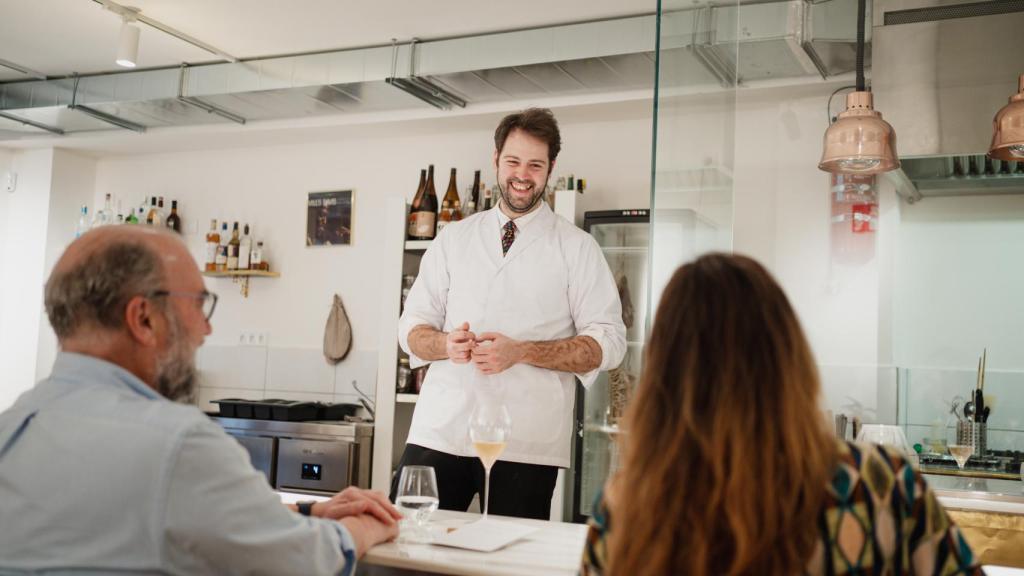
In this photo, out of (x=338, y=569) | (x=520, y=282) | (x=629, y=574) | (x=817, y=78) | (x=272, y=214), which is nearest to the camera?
(x=629, y=574)

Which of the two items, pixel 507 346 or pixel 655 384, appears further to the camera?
pixel 507 346

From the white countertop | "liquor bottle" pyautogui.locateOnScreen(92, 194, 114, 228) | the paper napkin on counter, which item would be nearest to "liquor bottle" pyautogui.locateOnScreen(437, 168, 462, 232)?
"liquor bottle" pyautogui.locateOnScreen(92, 194, 114, 228)

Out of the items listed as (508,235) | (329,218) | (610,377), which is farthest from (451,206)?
(508,235)

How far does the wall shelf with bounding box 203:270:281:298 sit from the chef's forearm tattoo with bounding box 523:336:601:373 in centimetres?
343

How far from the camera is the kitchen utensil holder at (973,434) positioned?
358 centimetres

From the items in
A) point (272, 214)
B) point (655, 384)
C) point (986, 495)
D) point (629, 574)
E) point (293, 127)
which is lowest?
point (986, 495)

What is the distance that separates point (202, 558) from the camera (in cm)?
115

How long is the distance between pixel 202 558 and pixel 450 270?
1.44 m

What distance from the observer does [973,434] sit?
3639 millimetres

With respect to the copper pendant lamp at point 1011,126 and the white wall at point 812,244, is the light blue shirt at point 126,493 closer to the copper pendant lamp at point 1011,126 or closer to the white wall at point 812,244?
the copper pendant lamp at point 1011,126

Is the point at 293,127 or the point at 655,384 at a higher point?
the point at 293,127

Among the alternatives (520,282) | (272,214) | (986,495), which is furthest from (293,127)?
(986,495)

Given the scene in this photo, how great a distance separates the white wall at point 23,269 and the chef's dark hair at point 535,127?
440 centimetres

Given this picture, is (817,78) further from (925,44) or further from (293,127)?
(293,127)
